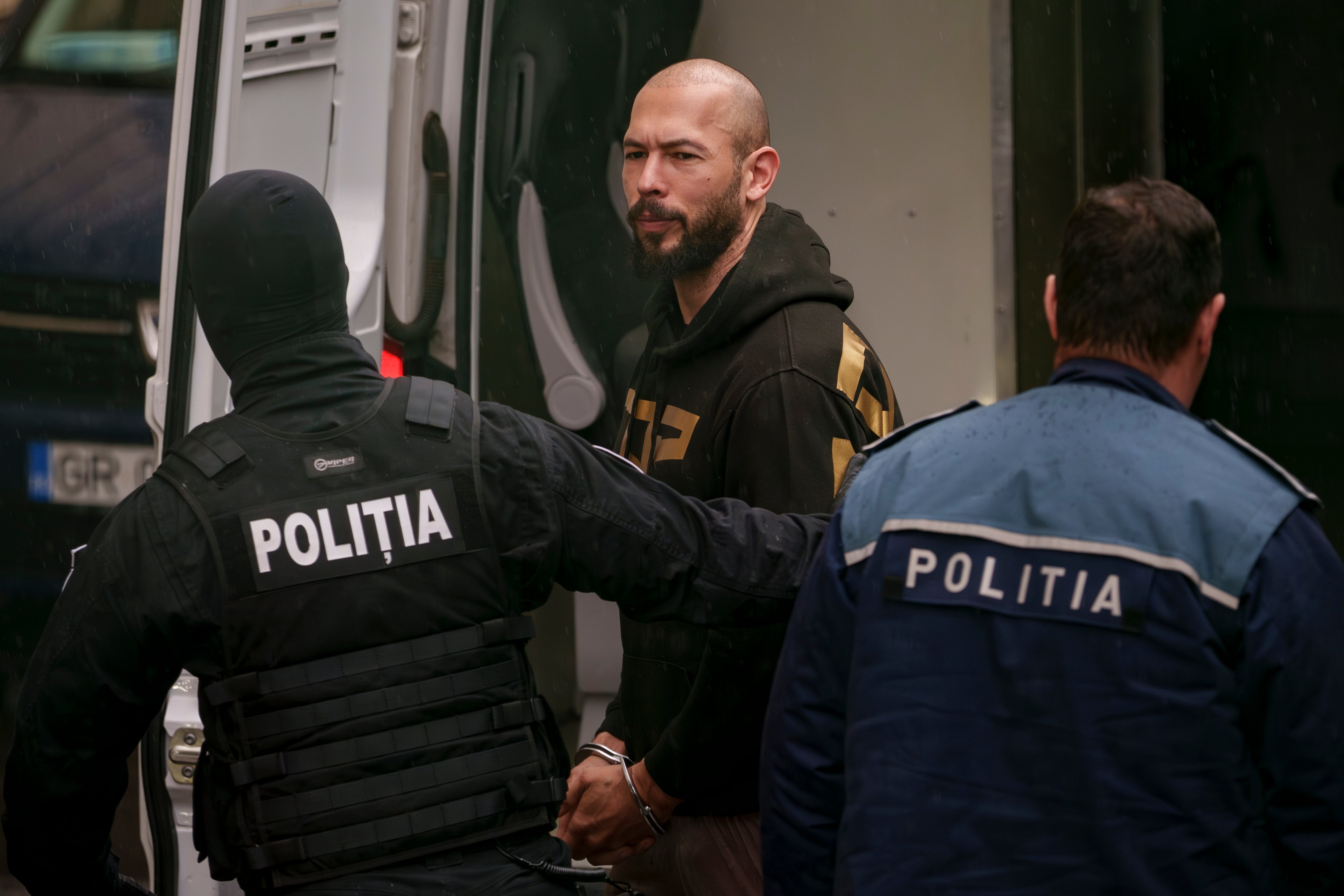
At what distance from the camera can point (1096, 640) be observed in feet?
4.00

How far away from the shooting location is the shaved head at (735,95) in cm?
213

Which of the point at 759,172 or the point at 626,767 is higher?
the point at 759,172

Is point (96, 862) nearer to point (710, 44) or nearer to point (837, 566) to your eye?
point (837, 566)

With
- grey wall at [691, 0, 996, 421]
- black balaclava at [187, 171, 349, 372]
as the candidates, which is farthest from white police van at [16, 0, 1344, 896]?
black balaclava at [187, 171, 349, 372]

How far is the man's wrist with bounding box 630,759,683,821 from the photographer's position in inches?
74.6

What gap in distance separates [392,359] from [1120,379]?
145 centimetres

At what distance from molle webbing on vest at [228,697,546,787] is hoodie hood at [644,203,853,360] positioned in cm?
73

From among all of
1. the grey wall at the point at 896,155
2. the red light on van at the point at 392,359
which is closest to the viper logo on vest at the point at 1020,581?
the red light on van at the point at 392,359

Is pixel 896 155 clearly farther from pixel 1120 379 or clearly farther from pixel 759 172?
pixel 1120 379

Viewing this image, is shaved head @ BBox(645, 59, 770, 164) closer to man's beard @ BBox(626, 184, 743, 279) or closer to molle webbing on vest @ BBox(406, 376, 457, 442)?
man's beard @ BBox(626, 184, 743, 279)

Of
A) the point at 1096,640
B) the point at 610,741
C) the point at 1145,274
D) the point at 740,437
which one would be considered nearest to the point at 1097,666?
the point at 1096,640

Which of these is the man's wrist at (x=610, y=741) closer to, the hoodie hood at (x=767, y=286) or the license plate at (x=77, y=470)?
the hoodie hood at (x=767, y=286)

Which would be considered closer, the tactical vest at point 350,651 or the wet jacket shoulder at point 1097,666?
the wet jacket shoulder at point 1097,666

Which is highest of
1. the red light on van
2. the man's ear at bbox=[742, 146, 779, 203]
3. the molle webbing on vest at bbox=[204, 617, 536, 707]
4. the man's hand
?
the man's ear at bbox=[742, 146, 779, 203]
